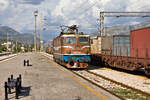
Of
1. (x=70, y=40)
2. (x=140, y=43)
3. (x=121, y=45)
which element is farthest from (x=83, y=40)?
(x=140, y=43)

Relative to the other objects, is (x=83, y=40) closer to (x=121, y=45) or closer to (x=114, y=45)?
(x=114, y=45)

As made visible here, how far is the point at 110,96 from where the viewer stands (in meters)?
8.78

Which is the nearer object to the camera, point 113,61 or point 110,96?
point 110,96

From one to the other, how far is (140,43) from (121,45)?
→ 9.68ft

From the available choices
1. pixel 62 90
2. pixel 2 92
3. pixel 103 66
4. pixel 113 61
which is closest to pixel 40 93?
pixel 62 90

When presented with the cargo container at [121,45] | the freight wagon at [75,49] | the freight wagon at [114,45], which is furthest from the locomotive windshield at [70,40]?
the cargo container at [121,45]

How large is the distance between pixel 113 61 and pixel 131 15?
1844cm

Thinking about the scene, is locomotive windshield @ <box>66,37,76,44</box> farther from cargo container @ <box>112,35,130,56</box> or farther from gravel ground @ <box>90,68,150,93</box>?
gravel ground @ <box>90,68,150,93</box>

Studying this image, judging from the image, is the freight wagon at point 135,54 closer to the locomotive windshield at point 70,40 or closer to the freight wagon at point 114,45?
the freight wagon at point 114,45

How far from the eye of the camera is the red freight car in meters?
15.0

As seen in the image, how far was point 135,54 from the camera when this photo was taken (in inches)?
650

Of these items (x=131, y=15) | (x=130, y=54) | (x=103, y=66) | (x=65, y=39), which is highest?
(x=131, y=15)

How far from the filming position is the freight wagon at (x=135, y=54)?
1482 cm

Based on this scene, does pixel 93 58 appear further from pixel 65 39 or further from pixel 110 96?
pixel 110 96
